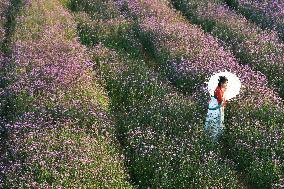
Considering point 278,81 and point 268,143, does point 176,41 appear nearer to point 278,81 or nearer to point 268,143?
point 278,81

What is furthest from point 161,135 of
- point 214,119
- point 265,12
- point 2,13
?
point 2,13

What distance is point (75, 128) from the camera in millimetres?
7504

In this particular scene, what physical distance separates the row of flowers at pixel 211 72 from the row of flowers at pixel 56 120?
1.62m

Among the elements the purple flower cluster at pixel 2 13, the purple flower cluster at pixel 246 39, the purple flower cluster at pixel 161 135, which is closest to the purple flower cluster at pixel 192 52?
the purple flower cluster at pixel 246 39

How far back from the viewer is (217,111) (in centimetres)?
769

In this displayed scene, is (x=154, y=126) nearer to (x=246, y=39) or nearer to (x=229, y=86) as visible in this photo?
(x=229, y=86)

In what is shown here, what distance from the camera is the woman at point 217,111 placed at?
7.65 metres

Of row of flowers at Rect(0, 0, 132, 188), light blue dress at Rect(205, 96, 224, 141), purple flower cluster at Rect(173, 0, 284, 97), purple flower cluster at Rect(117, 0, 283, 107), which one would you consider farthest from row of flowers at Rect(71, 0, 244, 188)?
purple flower cluster at Rect(173, 0, 284, 97)

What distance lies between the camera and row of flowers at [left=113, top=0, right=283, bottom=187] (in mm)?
7254

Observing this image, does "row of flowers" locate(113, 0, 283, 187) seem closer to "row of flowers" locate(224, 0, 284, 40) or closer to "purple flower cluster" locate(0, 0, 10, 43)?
"row of flowers" locate(224, 0, 284, 40)

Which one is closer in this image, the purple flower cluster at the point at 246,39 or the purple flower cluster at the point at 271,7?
the purple flower cluster at the point at 246,39

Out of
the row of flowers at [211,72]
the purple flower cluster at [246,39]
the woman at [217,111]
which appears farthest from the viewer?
the purple flower cluster at [246,39]

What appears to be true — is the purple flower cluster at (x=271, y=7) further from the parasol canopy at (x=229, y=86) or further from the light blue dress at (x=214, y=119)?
the light blue dress at (x=214, y=119)

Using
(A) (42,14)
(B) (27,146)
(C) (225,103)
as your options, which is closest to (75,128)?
(B) (27,146)
